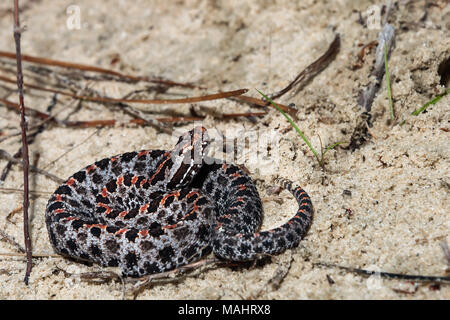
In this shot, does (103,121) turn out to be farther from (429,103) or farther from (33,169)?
(429,103)

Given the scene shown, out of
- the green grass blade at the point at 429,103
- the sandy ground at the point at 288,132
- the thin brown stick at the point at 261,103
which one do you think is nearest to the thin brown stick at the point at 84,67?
the sandy ground at the point at 288,132

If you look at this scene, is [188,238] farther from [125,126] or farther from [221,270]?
[125,126]

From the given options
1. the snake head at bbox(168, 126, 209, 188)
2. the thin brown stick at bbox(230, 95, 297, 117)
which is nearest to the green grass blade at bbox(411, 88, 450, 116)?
the thin brown stick at bbox(230, 95, 297, 117)

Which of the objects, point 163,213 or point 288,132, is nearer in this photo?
point 163,213

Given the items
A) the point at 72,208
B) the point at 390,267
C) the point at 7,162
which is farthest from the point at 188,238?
the point at 7,162

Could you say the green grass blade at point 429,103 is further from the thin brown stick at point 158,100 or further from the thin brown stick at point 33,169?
the thin brown stick at point 33,169

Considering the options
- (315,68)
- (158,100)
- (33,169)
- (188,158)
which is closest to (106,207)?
(188,158)
